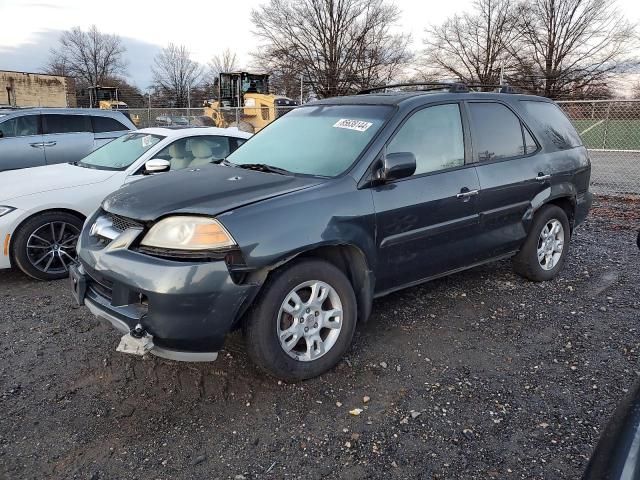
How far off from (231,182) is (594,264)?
4.25m

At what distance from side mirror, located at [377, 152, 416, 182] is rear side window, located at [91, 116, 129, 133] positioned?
7759mm

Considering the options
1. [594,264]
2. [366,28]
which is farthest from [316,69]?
[594,264]

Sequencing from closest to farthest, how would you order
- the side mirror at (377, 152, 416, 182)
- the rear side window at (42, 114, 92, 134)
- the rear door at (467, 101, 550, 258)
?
the side mirror at (377, 152, 416, 182) < the rear door at (467, 101, 550, 258) < the rear side window at (42, 114, 92, 134)

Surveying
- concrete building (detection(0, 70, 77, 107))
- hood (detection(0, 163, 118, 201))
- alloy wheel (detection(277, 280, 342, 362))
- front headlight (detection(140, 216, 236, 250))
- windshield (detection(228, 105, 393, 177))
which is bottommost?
alloy wheel (detection(277, 280, 342, 362))

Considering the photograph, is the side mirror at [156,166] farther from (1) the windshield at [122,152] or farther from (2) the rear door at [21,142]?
(2) the rear door at [21,142]

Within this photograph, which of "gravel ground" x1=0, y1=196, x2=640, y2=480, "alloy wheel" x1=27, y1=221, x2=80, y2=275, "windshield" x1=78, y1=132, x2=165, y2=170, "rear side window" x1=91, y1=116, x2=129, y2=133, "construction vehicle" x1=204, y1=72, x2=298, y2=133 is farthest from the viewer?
"construction vehicle" x1=204, y1=72, x2=298, y2=133

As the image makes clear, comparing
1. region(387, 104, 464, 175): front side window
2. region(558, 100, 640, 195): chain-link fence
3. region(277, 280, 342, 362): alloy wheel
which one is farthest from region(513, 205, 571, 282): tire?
region(558, 100, 640, 195): chain-link fence

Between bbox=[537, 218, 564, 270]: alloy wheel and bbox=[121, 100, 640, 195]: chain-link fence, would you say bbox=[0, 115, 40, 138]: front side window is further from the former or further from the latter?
bbox=[537, 218, 564, 270]: alloy wheel

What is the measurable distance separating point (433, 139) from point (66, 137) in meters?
8.02

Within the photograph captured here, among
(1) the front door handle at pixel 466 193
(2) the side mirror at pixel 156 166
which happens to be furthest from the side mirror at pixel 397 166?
(2) the side mirror at pixel 156 166

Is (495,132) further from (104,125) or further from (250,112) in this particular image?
(250,112)

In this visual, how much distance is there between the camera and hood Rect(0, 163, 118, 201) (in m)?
5.01

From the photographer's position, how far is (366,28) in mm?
46375

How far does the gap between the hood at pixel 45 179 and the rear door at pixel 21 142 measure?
4.17 m
